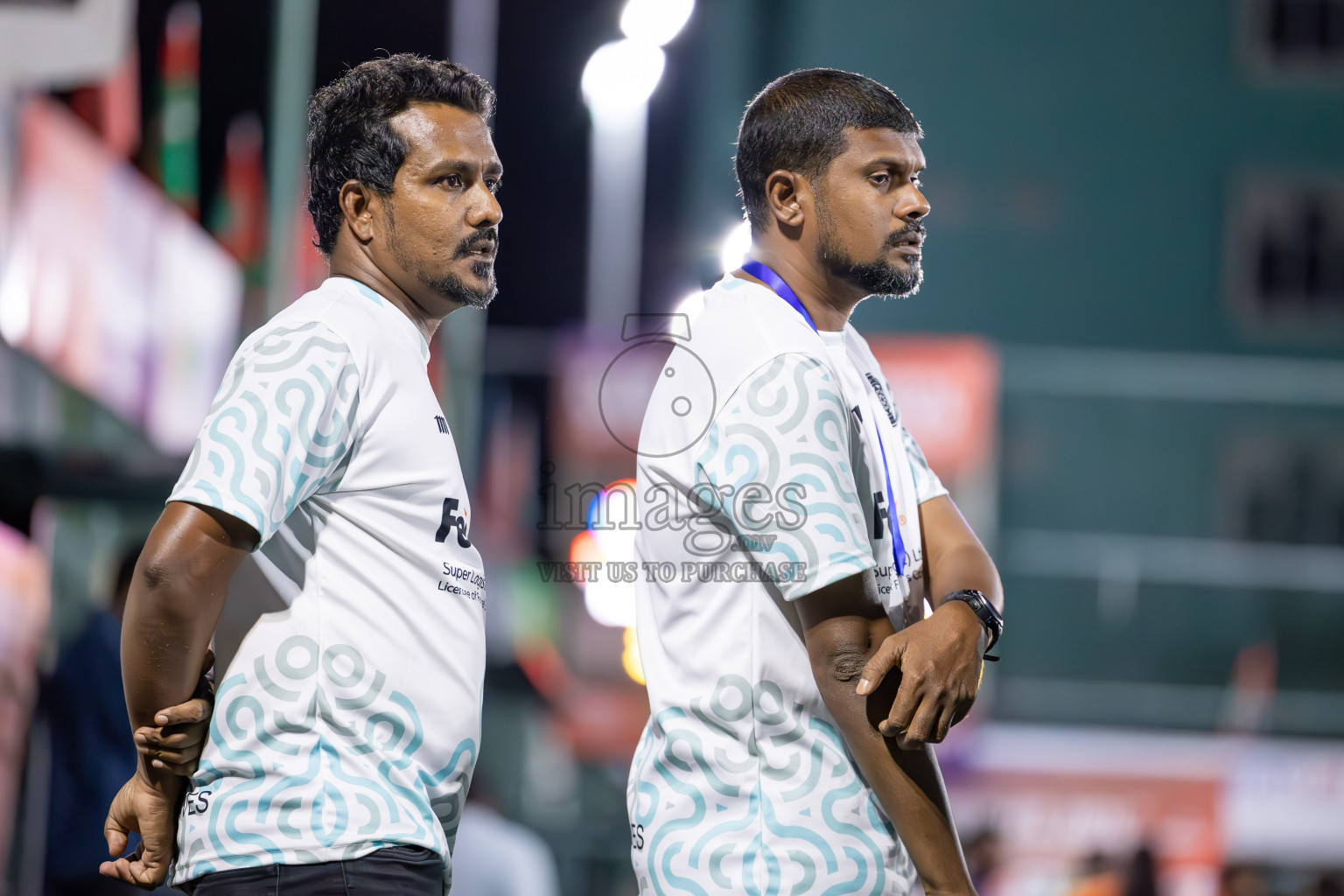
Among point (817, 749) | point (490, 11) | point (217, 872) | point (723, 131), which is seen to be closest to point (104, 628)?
point (217, 872)

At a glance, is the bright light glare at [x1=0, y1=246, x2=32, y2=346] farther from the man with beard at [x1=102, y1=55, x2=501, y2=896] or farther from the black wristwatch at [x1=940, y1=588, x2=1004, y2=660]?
the black wristwatch at [x1=940, y1=588, x2=1004, y2=660]

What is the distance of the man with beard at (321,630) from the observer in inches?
80.0

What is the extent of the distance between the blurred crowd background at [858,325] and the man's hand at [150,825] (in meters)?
0.31

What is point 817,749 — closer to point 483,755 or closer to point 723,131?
point 483,755

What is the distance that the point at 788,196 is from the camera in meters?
2.42

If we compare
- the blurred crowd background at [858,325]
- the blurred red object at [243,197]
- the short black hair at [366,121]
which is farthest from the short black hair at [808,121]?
the blurred red object at [243,197]

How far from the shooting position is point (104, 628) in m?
4.78

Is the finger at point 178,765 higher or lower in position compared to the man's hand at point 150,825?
higher

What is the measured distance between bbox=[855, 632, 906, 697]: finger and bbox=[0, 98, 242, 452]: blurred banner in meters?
4.40

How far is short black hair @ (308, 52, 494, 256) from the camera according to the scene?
2.48 meters

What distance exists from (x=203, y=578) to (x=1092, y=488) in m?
20.0

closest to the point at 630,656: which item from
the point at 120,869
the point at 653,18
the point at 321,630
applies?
the point at 653,18

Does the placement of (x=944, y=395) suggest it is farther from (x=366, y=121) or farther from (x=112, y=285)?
(x=366, y=121)

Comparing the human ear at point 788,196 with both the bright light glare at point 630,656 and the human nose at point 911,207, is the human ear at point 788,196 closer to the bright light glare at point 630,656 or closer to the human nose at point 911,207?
the human nose at point 911,207
